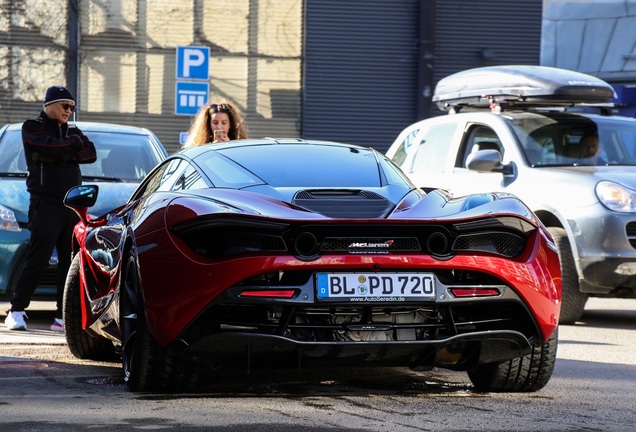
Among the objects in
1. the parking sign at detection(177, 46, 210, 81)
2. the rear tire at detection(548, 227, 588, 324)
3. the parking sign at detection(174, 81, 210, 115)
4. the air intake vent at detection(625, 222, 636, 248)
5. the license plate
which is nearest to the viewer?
the license plate

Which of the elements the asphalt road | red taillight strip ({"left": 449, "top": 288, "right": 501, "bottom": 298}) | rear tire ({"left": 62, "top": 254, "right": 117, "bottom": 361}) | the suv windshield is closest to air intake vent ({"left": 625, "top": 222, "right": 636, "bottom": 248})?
the suv windshield

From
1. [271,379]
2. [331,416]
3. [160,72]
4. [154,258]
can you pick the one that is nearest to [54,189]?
[271,379]

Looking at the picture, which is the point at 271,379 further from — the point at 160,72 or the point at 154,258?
the point at 160,72

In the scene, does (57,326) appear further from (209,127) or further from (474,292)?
(474,292)

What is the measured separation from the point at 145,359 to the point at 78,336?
2073mm

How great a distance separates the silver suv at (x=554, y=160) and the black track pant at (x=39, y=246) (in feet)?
10.6

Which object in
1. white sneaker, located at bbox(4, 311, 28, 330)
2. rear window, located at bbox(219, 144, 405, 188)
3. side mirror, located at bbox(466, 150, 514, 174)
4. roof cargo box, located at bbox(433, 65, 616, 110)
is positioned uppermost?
roof cargo box, located at bbox(433, 65, 616, 110)

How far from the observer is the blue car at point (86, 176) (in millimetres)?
10406

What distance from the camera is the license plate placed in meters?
5.56

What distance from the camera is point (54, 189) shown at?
1010cm

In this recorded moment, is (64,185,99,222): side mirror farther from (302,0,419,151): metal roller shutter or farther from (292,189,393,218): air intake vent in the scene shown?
(302,0,419,151): metal roller shutter

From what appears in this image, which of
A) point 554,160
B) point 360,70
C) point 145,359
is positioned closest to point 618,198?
point 554,160

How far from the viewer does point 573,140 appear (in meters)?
11.3

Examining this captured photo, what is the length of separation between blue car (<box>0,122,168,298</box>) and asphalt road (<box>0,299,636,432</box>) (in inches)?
95.9
